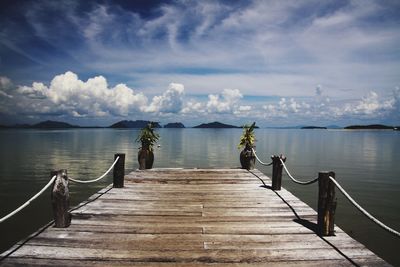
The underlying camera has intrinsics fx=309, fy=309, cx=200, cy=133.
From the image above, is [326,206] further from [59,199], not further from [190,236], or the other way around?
[59,199]

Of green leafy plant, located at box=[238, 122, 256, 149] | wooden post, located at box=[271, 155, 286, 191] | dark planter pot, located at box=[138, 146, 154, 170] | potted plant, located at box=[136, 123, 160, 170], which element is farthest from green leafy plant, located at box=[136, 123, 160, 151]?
wooden post, located at box=[271, 155, 286, 191]

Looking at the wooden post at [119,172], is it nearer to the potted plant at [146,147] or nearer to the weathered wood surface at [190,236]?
the weathered wood surface at [190,236]

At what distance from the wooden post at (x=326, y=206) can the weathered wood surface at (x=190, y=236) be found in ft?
0.53

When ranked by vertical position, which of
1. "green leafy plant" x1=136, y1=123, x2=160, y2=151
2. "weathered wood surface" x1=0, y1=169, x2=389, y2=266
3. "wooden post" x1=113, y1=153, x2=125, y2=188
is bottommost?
"weathered wood surface" x1=0, y1=169, x2=389, y2=266

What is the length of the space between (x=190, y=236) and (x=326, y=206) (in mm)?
2641

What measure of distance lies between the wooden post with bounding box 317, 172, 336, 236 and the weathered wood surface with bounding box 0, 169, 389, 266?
0.53 feet

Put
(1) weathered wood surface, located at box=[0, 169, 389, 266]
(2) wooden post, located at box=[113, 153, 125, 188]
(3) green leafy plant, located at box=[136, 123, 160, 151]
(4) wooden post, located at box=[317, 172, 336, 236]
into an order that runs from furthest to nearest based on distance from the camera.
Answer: (3) green leafy plant, located at box=[136, 123, 160, 151] → (2) wooden post, located at box=[113, 153, 125, 188] → (4) wooden post, located at box=[317, 172, 336, 236] → (1) weathered wood surface, located at box=[0, 169, 389, 266]

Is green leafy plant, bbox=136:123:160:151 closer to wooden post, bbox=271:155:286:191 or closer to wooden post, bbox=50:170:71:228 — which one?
wooden post, bbox=271:155:286:191

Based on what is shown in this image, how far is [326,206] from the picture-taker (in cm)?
589

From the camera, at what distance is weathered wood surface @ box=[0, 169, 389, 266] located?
15.4ft

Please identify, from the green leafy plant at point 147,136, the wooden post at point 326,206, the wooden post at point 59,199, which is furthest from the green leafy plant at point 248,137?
the wooden post at point 59,199

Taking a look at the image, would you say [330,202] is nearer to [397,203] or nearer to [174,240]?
[174,240]

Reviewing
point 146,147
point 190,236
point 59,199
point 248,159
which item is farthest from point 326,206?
point 146,147

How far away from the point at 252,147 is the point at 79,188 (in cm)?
1071
